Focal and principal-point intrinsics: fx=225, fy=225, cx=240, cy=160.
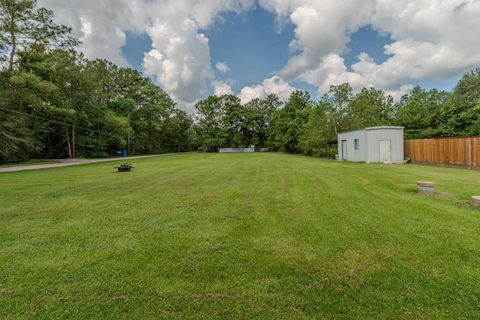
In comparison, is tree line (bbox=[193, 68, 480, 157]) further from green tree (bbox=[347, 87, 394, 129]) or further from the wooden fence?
the wooden fence

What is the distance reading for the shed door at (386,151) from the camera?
15227mm

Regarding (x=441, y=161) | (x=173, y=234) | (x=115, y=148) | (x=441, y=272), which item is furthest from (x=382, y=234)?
(x=115, y=148)

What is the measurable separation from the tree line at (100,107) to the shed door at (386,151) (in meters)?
8.24

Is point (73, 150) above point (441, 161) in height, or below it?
above

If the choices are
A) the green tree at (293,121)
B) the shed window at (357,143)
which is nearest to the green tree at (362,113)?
the shed window at (357,143)

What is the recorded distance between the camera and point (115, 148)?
116ft

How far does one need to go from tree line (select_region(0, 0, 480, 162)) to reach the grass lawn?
60.3 feet

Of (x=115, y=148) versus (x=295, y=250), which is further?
(x=115, y=148)

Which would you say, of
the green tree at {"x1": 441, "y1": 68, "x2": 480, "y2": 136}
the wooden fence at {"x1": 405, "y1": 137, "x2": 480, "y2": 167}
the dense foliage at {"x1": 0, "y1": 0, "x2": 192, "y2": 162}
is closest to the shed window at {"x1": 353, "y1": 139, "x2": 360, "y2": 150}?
the wooden fence at {"x1": 405, "y1": 137, "x2": 480, "y2": 167}

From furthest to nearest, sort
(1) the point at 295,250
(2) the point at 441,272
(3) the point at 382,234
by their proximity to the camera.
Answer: (3) the point at 382,234 → (1) the point at 295,250 → (2) the point at 441,272

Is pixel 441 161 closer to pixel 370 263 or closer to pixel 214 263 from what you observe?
pixel 370 263

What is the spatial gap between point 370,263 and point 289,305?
1227 mm

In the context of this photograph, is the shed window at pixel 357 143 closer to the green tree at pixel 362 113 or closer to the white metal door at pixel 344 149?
the white metal door at pixel 344 149

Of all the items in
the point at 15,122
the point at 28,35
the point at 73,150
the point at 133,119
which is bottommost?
the point at 73,150
